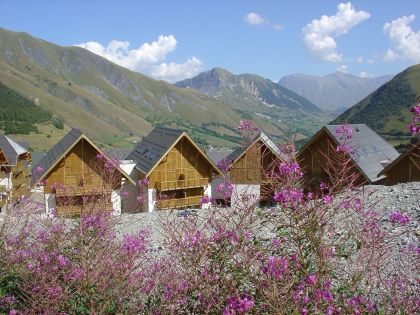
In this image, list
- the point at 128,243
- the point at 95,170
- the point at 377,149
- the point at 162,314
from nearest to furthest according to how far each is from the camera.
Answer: the point at 162,314, the point at 128,243, the point at 95,170, the point at 377,149

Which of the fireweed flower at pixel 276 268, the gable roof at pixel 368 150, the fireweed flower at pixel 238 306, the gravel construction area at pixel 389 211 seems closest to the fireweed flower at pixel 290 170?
the fireweed flower at pixel 276 268

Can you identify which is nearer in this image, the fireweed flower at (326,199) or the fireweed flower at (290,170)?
the fireweed flower at (326,199)

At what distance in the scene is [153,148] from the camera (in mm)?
36875

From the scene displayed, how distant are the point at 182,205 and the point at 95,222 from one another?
88.1 ft

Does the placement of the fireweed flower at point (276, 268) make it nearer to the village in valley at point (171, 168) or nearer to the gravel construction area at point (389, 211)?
the gravel construction area at point (389, 211)

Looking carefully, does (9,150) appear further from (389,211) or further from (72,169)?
(389,211)

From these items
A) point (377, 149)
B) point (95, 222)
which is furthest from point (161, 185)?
point (95, 222)

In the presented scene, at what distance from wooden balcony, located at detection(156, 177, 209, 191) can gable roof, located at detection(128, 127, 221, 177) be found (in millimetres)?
1458

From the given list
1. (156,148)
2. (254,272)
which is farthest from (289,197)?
(156,148)

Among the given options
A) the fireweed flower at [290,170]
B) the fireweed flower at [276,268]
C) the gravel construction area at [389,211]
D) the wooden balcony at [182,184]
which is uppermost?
the fireweed flower at [290,170]

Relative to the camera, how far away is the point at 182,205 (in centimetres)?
3425

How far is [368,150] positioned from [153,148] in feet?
60.0

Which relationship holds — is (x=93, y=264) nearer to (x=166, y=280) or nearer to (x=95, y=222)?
(x=166, y=280)

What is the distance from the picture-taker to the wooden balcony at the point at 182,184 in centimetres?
3316
